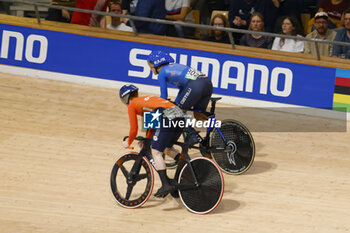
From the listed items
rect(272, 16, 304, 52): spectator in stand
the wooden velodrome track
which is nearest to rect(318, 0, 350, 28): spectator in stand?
rect(272, 16, 304, 52): spectator in stand

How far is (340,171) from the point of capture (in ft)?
26.1

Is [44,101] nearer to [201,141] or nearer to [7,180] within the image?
[7,180]

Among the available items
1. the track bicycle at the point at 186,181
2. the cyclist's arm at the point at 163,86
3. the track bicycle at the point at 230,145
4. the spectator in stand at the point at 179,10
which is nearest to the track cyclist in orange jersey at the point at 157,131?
the track bicycle at the point at 186,181

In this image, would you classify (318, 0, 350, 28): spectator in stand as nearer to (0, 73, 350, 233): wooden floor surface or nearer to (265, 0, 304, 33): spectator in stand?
(265, 0, 304, 33): spectator in stand

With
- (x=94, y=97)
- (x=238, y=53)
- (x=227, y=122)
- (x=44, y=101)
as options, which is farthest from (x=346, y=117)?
(x=44, y=101)

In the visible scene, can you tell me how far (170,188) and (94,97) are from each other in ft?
13.8

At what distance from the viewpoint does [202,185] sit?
6.40 meters

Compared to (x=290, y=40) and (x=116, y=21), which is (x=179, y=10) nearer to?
(x=116, y=21)

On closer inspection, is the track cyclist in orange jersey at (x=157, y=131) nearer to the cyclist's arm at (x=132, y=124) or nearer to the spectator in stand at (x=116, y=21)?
the cyclist's arm at (x=132, y=124)

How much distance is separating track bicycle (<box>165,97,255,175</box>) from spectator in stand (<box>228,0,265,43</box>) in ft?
10.8

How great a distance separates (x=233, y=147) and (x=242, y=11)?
152 inches

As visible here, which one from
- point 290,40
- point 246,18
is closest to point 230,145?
point 290,40

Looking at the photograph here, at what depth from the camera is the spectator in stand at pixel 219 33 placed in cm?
1017

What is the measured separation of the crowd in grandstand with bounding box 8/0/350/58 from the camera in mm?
9844
